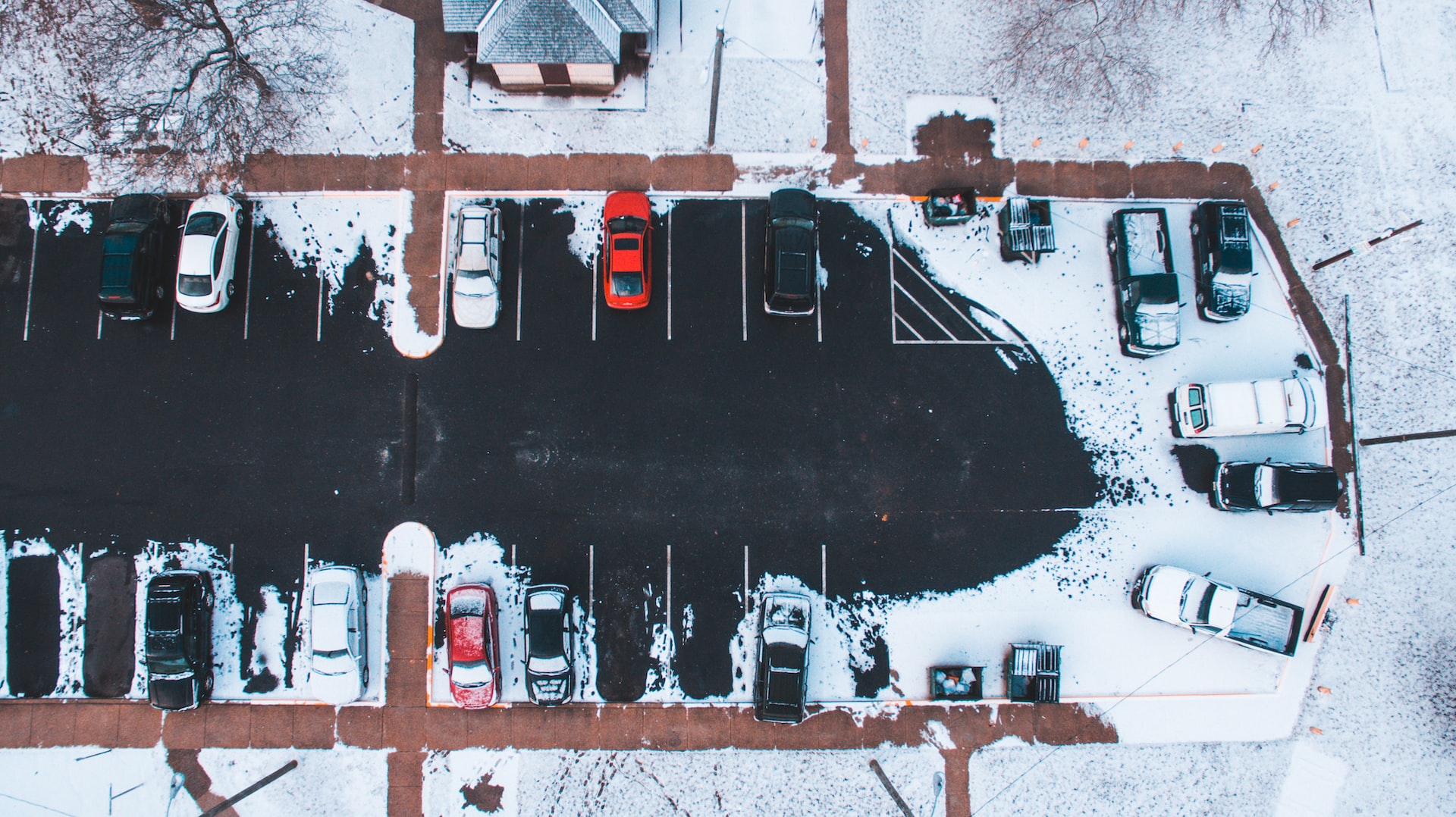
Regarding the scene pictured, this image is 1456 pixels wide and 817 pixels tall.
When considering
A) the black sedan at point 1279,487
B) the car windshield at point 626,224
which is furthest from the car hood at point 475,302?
the black sedan at point 1279,487

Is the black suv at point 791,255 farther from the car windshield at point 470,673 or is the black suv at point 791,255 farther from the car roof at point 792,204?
the car windshield at point 470,673

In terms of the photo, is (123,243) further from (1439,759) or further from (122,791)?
(1439,759)

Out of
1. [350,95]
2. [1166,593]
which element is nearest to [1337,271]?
[1166,593]

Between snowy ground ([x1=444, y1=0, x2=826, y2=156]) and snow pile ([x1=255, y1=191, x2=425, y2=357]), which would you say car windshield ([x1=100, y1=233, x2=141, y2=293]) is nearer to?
snow pile ([x1=255, y1=191, x2=425, y2=357])

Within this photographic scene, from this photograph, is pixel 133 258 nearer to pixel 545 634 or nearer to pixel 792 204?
pixel 545 634

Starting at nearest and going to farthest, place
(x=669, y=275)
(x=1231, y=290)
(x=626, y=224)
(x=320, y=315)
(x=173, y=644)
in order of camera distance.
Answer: (x=173, y=644)
(x=626, y=224)
(x=1231, y=290)
(x=320, y=315)
(x=669, y=275)

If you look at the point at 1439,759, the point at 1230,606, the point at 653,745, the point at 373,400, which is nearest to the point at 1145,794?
the point at 1230,606
